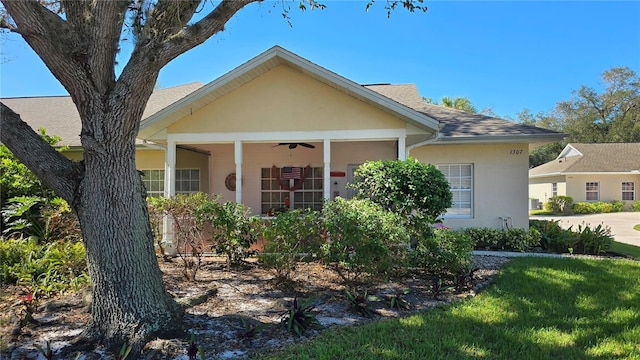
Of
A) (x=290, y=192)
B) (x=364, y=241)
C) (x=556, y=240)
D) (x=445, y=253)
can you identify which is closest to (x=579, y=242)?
(x=556, y=240)

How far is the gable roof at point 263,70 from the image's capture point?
858 cm

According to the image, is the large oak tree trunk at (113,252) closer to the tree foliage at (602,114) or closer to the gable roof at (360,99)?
the gable roof at (360,99)

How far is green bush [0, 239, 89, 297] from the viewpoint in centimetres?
581

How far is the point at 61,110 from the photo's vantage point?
48.3ft

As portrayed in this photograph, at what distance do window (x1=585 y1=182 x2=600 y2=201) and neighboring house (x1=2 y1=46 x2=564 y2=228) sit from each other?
2198 centimetres

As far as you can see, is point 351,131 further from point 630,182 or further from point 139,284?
point 630,182

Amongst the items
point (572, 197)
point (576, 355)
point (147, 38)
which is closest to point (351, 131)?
point (147, 38)

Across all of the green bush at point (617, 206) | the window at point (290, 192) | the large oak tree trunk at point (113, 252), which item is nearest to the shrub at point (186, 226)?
the large oak tree trunk at point (113, 252)

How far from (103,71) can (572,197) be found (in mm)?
31643

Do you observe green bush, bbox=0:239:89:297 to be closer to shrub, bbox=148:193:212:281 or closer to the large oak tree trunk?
shrub, bbox=148:193:212:281

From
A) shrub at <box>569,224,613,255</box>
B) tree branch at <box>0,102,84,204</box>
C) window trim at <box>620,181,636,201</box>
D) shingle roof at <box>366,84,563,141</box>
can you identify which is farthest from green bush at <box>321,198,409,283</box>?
window trim at <box>620,181,636,201</box>

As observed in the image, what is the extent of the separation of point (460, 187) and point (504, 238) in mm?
1910

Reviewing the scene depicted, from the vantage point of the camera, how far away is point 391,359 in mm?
3564

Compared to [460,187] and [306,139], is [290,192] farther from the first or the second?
[460,187]
